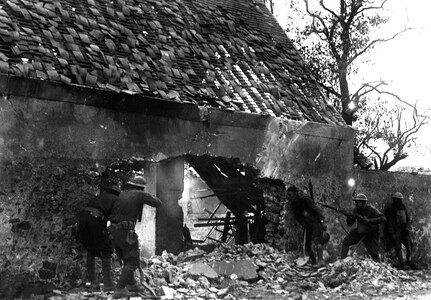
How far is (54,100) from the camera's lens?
24.6ft

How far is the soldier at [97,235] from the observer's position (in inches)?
292

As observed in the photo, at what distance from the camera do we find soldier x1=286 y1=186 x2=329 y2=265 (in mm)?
10438

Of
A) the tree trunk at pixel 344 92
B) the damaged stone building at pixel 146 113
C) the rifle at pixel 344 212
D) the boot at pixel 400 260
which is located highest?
the tree trunk at pixel 344 92

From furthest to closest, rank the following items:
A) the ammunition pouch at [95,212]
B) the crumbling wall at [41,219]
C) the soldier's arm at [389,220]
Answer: the soldier's arm at [389,220], the ammunition pouch at [95,212], the crumbling wall at [41,219]

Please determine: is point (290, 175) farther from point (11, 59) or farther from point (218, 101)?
point (11, 59)

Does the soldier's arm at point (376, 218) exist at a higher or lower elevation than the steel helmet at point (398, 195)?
lower

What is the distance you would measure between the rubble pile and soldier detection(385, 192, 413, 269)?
1.39 meters

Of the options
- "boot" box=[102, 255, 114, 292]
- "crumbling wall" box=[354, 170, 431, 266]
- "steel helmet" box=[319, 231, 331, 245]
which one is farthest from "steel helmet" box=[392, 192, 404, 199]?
"boot" box=[102, 255, 114, 292]

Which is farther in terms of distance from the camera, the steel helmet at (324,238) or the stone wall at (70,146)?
the steel helmet at (324,238)

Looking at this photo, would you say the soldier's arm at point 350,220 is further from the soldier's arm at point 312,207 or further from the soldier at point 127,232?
the soldier at point 127,232

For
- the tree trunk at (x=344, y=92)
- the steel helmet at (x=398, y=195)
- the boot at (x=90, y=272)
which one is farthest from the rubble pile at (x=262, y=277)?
the tree trunk at (x=344, y=92)

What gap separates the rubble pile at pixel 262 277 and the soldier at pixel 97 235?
23.0 inches

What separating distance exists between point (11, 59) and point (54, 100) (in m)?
0.79

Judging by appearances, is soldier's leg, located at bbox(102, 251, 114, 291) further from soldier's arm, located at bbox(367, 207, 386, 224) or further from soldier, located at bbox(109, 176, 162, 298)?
soldier's arm, located at bbox(367, 207, 386, 224)
